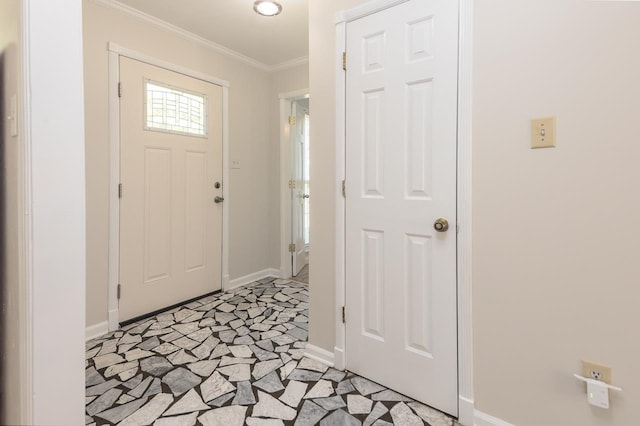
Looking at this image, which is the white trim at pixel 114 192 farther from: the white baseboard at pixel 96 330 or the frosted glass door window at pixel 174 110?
the frosted glass door window at pixel 174 110

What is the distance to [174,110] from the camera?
284cm

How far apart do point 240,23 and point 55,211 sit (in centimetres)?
234

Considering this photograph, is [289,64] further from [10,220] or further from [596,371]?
[596,371]

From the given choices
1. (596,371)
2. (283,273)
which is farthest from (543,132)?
(283,273)

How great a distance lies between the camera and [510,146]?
1.32 m

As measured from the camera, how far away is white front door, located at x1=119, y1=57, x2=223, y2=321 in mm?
2559

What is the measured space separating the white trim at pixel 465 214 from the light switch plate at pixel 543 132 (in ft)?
0.77

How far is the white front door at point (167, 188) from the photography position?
2.56 meters

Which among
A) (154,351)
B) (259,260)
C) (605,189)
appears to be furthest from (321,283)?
(259,260)

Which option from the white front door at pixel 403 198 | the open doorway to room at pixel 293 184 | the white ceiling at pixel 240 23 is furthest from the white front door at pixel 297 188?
the white front door at pixel 403 198

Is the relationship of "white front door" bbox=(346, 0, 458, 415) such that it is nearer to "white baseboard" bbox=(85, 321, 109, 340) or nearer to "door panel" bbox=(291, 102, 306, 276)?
"white baseboard" bbox=(85, 321, 109, 340)

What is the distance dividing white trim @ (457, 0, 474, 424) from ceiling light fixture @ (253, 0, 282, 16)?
4.98ft

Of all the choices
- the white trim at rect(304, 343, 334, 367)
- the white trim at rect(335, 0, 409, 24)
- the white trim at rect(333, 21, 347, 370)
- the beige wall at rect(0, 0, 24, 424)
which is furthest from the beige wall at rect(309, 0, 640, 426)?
the beige wall at rect(0, 0, 24, 424)

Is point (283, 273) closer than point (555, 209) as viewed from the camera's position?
No
